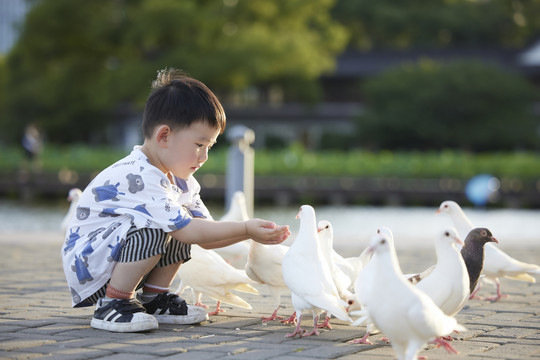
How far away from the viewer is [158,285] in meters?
4.09

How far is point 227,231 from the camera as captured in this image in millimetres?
3768

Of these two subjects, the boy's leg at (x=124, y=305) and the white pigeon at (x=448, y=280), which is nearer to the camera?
the white pigeon at (x=448, y=280)

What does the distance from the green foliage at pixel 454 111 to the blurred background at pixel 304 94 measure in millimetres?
58

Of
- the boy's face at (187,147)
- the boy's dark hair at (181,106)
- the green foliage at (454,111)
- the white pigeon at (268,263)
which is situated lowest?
the white pigeon at (268,263)

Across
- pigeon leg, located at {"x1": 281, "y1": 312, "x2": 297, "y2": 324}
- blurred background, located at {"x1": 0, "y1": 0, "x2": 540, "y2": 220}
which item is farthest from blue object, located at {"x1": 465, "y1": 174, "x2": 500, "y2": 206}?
pigeon leg, located at {"x1": 281, "y1": 312, "x2": 297, "y2": 324}

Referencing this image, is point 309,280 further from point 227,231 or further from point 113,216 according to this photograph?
point 113,216

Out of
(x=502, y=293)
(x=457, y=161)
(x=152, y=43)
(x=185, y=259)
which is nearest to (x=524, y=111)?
(x=457, y=161)

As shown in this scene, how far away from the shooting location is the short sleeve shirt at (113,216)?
3.76 metres

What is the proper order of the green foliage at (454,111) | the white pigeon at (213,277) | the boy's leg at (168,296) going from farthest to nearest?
the green foliage at (454,111)
the white pigeon at (213,277)
the boy's leg at (168,296)

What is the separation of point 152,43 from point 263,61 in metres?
4.10

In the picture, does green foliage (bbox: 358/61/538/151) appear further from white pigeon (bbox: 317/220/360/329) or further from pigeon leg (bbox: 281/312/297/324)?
pigeon leg (bbox: 281/312/297/324)

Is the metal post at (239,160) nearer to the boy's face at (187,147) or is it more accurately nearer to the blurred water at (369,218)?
the blurred water at (369,218)

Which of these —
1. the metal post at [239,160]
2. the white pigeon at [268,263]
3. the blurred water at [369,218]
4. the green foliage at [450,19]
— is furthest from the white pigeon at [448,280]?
the green foliage at [450,19]

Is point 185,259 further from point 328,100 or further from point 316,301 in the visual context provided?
point 328,100
